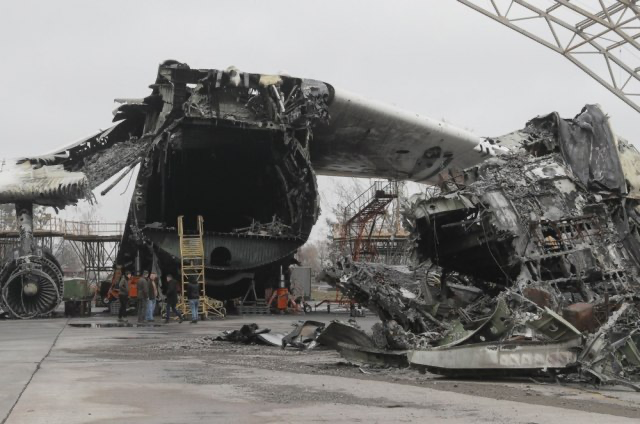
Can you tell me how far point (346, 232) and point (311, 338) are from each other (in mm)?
19082

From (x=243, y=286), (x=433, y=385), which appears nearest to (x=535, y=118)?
(x=433, y=385)

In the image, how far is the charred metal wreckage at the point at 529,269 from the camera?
677 centimetres

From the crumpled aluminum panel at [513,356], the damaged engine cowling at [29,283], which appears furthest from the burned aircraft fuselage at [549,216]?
the damaged engine cowling at [29,283]

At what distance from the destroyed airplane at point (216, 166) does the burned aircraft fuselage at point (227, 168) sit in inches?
1.5

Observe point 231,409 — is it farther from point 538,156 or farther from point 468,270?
point 538,156

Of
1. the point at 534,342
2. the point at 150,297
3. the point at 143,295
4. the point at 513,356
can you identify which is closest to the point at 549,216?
the point at 534,342

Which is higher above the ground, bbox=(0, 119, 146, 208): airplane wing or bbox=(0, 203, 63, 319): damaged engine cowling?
bbox=(0, 119, 146, 208): airplane wing

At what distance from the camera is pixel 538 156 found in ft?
37.4

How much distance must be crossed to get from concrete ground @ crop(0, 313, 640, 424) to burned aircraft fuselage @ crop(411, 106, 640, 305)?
2557 mm

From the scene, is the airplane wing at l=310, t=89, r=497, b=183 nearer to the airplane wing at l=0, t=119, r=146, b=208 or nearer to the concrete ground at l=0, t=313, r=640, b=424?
the airplane wing at l=0, t=119, r=146, b=208

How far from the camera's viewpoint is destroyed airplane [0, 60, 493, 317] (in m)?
20.4

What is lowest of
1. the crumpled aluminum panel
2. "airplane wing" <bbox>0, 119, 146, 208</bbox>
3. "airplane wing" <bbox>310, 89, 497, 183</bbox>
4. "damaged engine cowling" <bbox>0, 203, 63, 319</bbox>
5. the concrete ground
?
the concrete ground

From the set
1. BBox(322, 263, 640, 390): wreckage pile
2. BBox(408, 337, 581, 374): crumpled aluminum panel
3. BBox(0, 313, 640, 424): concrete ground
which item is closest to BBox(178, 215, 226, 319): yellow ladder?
BBox(0, 313, 640, 424): concrete ground

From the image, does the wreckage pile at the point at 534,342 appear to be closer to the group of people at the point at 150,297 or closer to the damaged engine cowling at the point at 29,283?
the group of people at the point at 150,297
